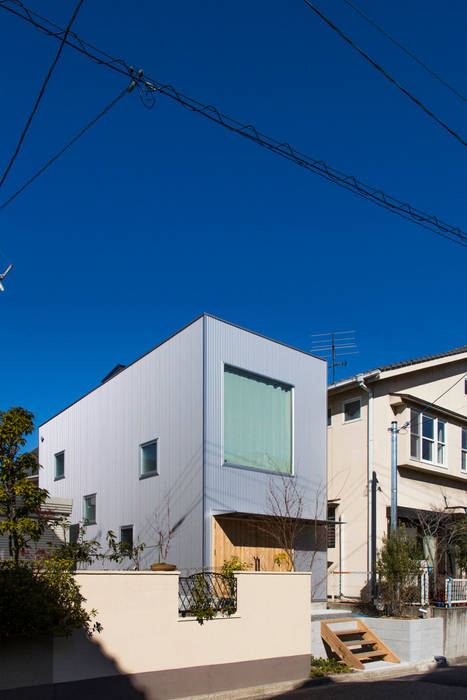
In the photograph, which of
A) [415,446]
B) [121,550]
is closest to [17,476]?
[121,550]

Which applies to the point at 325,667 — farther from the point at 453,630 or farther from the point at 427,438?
the point at 427,438

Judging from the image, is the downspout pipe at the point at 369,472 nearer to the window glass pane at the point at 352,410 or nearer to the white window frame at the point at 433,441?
the window glass pane at the point at 352,410

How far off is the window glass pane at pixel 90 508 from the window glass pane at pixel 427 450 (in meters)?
9.81

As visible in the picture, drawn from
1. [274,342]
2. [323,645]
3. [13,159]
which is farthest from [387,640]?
[13,159]

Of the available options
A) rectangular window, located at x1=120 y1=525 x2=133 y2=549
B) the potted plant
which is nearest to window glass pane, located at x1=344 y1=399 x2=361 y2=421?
the potted plant

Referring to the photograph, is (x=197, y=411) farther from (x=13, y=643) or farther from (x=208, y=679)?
(x=13, y=643)

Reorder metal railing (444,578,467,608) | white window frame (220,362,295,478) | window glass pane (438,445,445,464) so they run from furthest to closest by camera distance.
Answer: window glass pane (438,445,445,464)
metal railing (444,578,467,608)
white window frame (220,362,295,478)

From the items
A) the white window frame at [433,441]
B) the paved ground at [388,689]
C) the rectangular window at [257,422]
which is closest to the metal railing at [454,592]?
the paved ground at [388,689]

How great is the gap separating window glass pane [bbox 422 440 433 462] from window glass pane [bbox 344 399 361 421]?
2440mm

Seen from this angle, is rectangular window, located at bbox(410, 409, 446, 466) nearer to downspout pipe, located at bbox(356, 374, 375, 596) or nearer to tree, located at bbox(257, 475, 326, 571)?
downspout pipe, located at bbox(356, 374, 375, 596)

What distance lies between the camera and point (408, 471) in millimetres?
21234

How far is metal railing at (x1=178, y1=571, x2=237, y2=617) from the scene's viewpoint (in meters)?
12.2

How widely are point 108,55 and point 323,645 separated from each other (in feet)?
38.9

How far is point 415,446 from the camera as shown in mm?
21562
